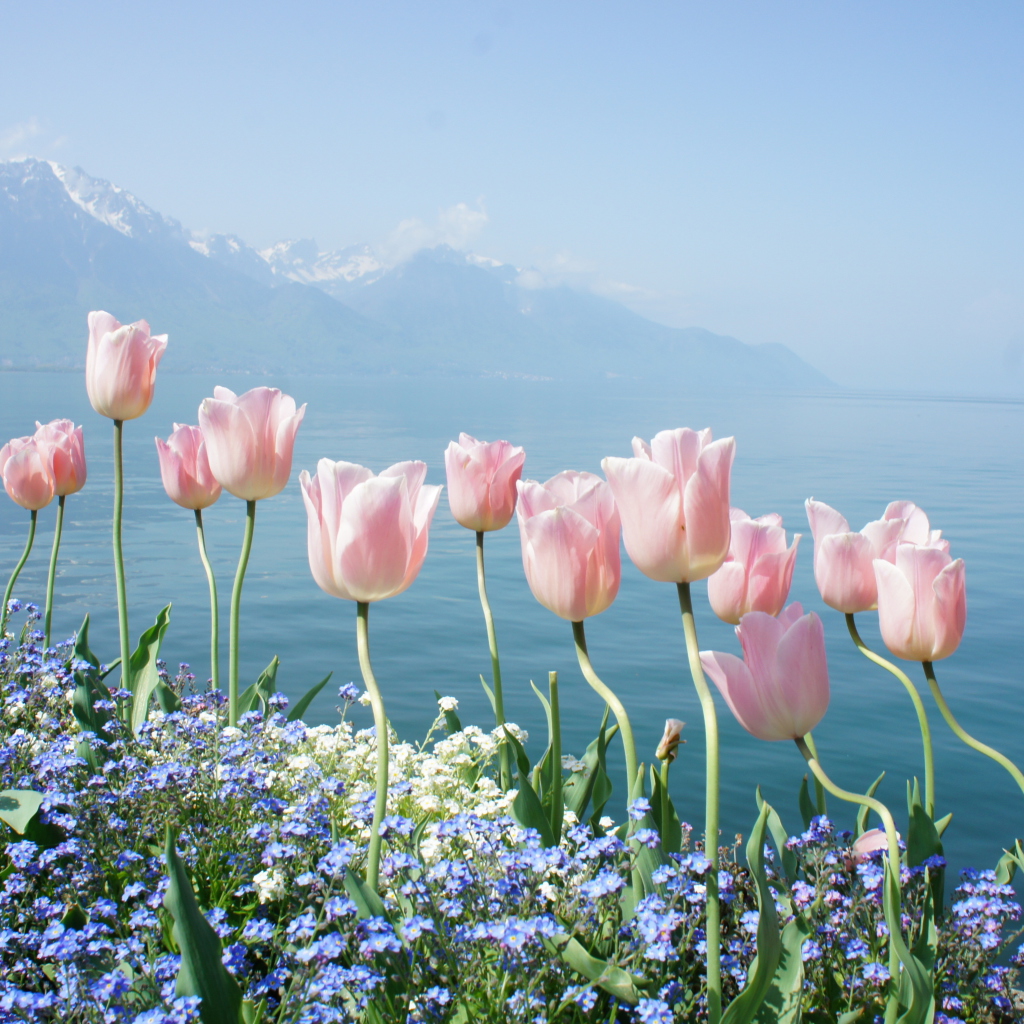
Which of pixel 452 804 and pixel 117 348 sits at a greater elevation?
pixel 117 348

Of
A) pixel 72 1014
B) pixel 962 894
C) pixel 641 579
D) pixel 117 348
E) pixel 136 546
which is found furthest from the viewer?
pixel 136 546

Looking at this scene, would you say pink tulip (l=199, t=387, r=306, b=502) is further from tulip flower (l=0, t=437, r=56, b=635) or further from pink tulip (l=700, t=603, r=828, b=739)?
tulip flower (l=0, t=437, r=56, b=635)

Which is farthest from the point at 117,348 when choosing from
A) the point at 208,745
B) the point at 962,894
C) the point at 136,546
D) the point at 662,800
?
the point at 136,546

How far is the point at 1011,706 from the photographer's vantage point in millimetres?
6934

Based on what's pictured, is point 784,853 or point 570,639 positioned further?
point 570,639

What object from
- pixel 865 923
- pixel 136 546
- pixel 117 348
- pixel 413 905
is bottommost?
pixel 136 546

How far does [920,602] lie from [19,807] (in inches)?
85.7

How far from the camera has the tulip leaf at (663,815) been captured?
6.73 ft

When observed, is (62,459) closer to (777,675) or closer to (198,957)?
(198,957)

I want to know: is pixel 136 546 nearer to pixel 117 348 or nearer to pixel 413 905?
pixel 117 348

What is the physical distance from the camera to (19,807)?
7.40 ft

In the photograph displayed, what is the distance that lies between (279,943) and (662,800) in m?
0.88

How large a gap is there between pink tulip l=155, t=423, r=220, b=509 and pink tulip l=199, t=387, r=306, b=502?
1.94 ft

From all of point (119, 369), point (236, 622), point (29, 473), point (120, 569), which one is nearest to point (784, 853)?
point (236, 622)
